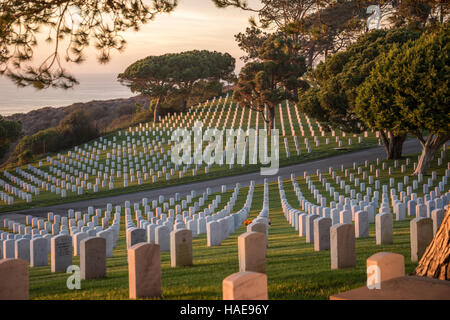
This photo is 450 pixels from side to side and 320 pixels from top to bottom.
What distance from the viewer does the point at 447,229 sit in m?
7.21

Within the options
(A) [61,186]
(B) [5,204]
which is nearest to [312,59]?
(A) [61,186]

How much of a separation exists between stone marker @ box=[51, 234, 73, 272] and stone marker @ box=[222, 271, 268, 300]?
5466 millimetres

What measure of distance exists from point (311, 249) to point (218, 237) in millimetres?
2986

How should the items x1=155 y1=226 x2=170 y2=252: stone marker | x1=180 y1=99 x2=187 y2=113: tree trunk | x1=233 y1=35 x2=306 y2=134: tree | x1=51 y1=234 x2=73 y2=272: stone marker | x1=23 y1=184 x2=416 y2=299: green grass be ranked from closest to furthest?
1. x1=23 y1=184 x2=416 y2=299: green grass
2. x1=51 y1=234 x2=73 y2=272: stone marker
3. x1=155 y1=226 x2=170 y2=252: stone marker
4. x1=233 y1=35 x2=306 y2=134: tree
5. x1=180 y1=99 x2=187 y2=113: tree trunk

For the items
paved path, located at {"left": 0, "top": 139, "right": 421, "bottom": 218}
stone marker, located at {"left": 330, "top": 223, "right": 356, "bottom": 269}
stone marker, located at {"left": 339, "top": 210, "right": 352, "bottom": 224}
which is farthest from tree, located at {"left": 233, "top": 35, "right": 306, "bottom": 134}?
stone marker, located at {"left": 330, "top": 223, "right": 356, "bottom": 269}

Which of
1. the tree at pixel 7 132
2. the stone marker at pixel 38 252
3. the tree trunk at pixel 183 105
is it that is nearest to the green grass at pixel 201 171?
the tree at pixel 7 132

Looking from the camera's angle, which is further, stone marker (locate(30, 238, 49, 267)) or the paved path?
the paved path

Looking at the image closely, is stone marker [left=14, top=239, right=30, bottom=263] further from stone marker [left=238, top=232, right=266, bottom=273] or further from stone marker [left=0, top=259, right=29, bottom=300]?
stone marker [left=238, top=232, right=266, bottom=273]

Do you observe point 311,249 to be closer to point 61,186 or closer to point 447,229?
point 447,229

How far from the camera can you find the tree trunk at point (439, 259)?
6.97m

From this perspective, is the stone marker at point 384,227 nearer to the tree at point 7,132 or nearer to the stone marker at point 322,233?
the stone marker at point 322,233

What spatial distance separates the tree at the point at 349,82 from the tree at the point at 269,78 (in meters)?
11.4

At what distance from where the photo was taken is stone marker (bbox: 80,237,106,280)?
8297 mm
